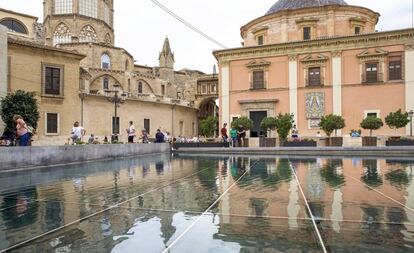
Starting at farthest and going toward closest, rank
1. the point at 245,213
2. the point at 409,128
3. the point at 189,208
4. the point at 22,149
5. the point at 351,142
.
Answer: the point at 409,128 → the point at 351,142 → the point at 22,149 → the point at 189,208 → the point at 245,213

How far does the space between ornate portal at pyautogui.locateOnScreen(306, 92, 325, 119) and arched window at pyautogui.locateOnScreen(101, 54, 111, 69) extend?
2779 cm

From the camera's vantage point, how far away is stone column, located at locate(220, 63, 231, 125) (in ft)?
112

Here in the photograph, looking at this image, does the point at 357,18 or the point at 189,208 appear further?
the point at 357,18

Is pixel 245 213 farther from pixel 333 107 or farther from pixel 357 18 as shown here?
pixel 357 18

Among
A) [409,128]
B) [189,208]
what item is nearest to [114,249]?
[189,208]

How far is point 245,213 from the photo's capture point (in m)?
4.27

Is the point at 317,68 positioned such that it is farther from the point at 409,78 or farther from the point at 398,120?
the point at 398,120

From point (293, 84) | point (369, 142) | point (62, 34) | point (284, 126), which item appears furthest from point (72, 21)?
point (369, 142)

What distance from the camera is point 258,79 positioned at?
33281mm

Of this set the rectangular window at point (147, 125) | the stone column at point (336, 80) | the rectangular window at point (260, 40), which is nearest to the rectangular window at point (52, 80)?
the rectangular window at point (147, 125)

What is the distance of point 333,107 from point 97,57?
3049cm

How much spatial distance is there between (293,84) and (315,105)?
2.76 meters

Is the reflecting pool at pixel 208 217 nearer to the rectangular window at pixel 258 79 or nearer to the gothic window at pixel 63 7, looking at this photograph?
the rectangular window at pixel 258 79

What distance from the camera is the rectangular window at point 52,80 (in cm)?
2827
